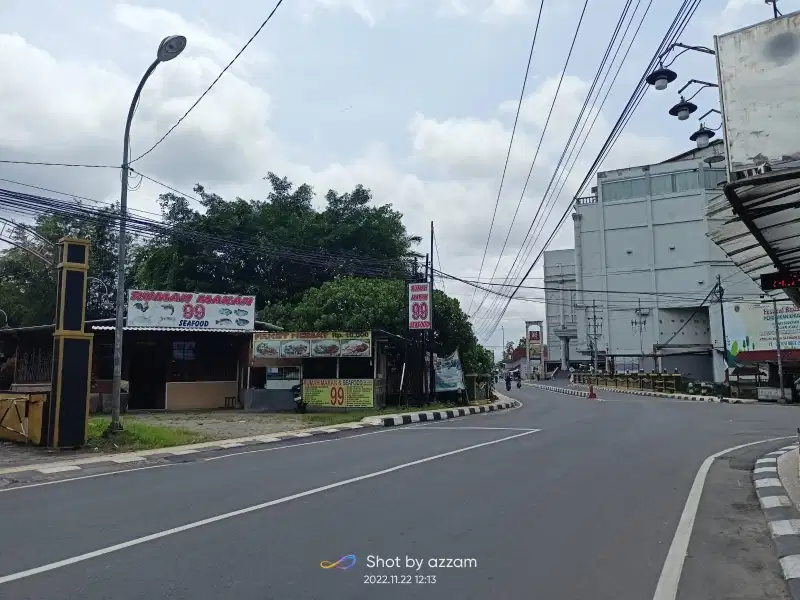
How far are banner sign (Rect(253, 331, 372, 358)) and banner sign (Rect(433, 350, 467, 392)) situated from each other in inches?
237

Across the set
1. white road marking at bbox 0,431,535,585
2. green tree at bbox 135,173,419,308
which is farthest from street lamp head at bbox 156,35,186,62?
green tree at bbox 135,173,419,308

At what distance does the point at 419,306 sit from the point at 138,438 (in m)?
12.8

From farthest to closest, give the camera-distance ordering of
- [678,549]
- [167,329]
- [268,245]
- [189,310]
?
[268,245]
[189,310]
[167,329]
[678,549]

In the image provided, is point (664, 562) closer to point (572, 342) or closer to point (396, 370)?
point (396, 370)

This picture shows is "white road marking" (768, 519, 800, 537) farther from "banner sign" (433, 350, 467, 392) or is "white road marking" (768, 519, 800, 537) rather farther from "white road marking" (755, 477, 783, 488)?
"banner sign" (433, 350, 467, 392)

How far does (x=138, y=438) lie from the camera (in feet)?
48.6

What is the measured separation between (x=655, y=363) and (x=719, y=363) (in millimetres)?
7956

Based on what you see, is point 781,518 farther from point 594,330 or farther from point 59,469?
point 594,330

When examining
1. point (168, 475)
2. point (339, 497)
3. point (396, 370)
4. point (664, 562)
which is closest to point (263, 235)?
point (396, 370)

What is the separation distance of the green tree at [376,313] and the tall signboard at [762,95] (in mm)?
21465

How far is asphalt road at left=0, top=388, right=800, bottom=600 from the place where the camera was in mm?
5043

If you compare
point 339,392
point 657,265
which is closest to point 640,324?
point 657,265

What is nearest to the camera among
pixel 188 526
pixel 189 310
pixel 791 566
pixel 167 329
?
pixel 791 566

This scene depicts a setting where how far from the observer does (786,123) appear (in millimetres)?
6609
